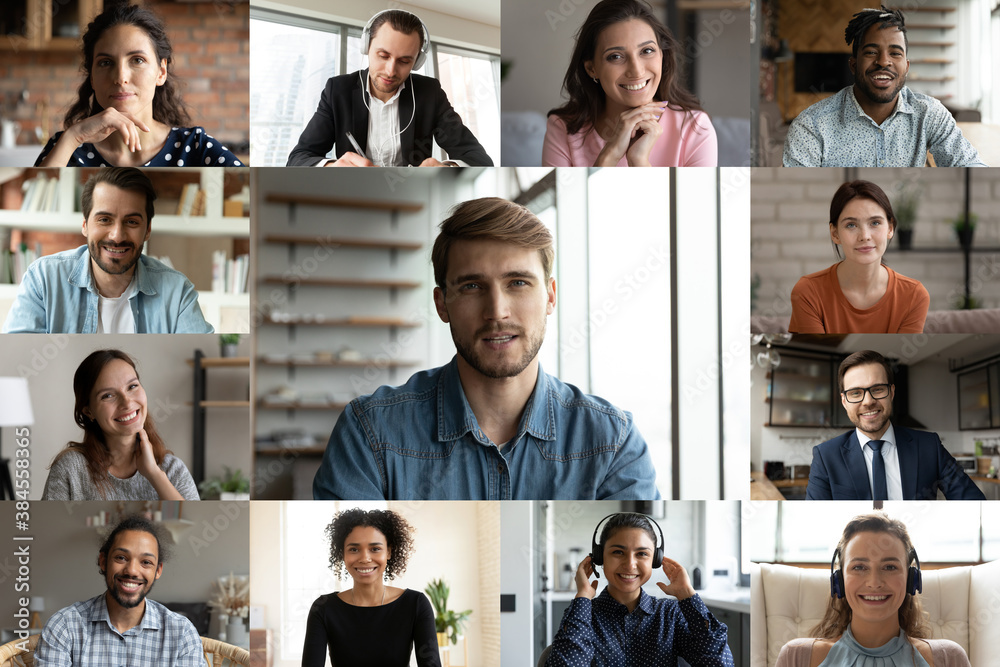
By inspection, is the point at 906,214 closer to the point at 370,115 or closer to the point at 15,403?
the point at 370,115

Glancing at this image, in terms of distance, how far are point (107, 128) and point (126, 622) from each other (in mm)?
1539

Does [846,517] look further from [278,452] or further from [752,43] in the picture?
[278,452]

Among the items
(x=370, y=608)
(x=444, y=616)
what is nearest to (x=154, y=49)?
(x=370, y=608)

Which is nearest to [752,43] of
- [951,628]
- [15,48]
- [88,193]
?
[951,628]

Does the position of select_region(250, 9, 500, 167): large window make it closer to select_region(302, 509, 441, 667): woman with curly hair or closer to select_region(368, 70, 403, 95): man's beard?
select_region(368, 70, 403, 95): man's beard

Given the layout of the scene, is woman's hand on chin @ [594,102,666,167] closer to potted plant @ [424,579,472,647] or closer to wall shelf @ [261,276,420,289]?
wall shelf @ [261,276,420,289]

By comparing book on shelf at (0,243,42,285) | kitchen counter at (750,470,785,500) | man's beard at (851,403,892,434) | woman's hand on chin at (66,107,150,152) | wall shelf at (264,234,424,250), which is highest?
woman's hand on chin at (66,107,150,152)

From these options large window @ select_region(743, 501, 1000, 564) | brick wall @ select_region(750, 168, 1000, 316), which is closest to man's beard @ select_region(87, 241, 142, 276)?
brick wall @ select_region(750, 168, 1000, 316)

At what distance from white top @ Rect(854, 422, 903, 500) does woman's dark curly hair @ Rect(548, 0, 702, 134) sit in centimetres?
118

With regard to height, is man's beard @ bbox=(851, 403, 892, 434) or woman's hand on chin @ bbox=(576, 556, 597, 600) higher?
man's beard @ bbox=(851, 403, 892, 434)

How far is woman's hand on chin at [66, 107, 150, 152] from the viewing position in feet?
8.17

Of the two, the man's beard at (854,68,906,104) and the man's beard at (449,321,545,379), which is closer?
the man's beard at (449,321,545,379)

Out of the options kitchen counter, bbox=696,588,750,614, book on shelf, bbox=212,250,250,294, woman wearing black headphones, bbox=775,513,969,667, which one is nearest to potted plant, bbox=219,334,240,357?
book on shelf, bbox=212,250,250,294

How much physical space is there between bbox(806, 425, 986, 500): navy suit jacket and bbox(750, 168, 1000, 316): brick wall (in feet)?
1.48
